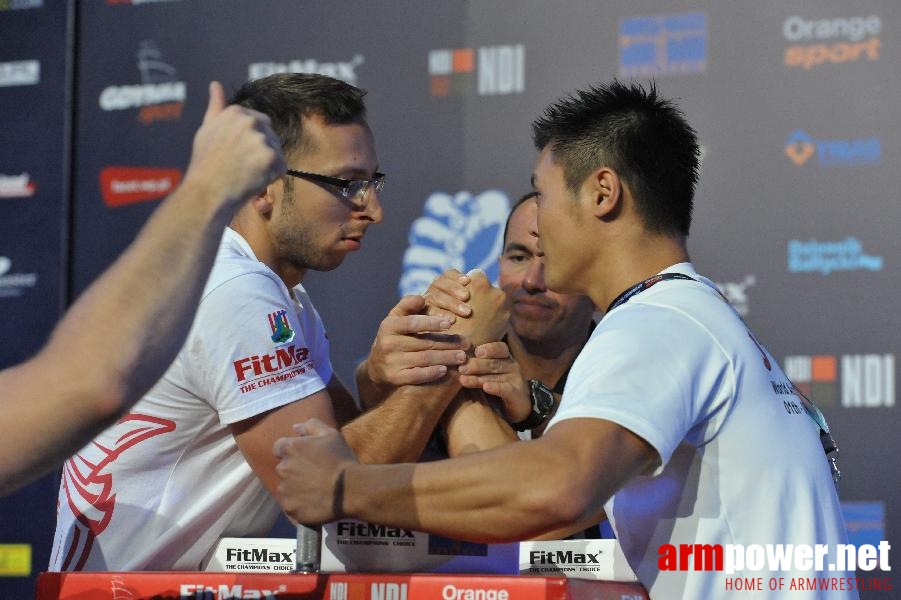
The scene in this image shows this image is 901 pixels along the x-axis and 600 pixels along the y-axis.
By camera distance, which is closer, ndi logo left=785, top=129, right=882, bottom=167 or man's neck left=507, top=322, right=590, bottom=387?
man's neck left=507, top=322, right=590, bottom=387

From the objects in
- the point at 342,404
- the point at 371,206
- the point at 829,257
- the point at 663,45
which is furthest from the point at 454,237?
the point at 342,404

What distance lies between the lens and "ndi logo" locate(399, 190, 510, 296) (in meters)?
3.92

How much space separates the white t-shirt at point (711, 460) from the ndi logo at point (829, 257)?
2037 millimetres

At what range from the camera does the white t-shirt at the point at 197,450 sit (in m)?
1.97

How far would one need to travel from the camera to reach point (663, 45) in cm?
382

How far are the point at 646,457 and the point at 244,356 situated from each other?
31.9 inches

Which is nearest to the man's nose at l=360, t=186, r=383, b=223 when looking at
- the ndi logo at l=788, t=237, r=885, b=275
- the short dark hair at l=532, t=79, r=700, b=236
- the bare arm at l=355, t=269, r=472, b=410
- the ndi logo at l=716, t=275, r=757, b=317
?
the bare arm at l=355, t=269, r=472, b=410

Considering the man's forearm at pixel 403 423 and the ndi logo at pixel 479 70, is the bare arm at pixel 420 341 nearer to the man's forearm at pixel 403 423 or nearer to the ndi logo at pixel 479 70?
the man's forearm at pixel 403 423

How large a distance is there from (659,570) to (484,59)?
274cm

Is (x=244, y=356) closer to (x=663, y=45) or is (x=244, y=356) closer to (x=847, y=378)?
(x=847, y=378)

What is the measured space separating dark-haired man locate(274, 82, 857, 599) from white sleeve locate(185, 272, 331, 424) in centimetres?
36

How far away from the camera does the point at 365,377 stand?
7.48 feet

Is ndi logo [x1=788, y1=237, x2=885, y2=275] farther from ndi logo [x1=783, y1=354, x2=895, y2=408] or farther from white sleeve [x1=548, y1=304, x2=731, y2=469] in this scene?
white sleeve [x1=548, y1=304, x2=731, y2=469]

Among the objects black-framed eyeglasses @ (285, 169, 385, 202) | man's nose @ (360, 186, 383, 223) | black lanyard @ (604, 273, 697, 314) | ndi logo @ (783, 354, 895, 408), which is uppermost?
black-framed eyeglasses @ (285, 169, 385, 202)
